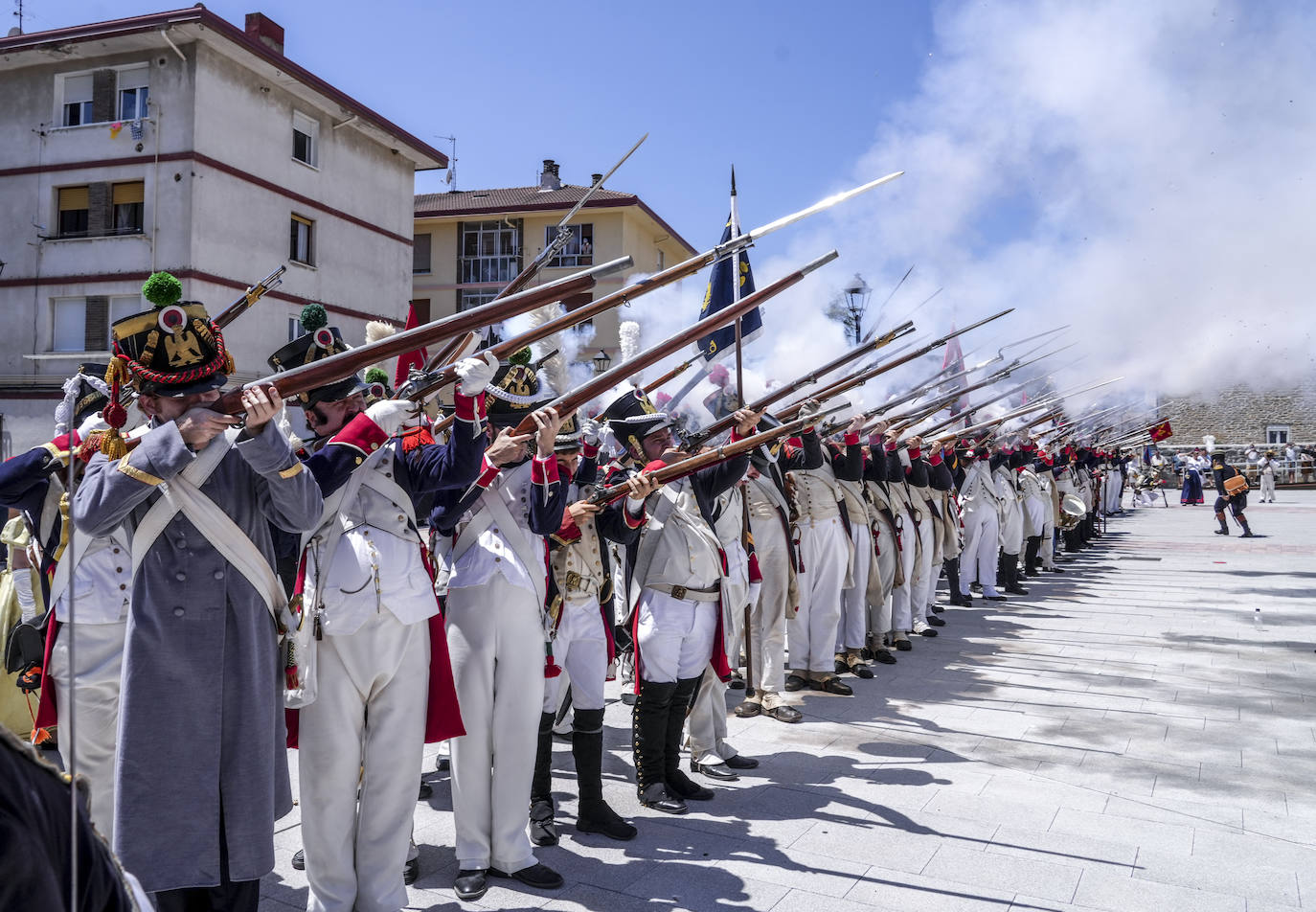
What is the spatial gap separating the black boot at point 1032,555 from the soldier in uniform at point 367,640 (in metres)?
14.7

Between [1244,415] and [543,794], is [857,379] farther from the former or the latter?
[1244,415]

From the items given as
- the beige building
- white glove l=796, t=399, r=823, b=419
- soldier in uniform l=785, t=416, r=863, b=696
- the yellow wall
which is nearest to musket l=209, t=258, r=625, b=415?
white glove l=796, t=399, r=823, b=419

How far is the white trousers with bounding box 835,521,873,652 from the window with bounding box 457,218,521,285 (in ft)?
89.9

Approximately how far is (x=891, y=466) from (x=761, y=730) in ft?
12.9

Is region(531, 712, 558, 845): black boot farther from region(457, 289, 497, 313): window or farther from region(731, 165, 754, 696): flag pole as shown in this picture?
region(457, 289, 497, 313): window

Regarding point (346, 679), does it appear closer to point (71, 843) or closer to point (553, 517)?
point (553, 517)

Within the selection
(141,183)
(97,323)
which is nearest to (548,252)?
(141,183)

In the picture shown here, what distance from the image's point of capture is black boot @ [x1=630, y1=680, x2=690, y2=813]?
5.36 metres

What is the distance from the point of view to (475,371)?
3699mm

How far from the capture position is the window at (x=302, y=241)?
24.4m

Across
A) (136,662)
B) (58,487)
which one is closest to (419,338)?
(136,662)

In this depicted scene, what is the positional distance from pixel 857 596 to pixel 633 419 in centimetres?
402

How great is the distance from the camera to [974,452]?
13.4m

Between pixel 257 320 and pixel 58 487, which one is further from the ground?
pixel 257 320
